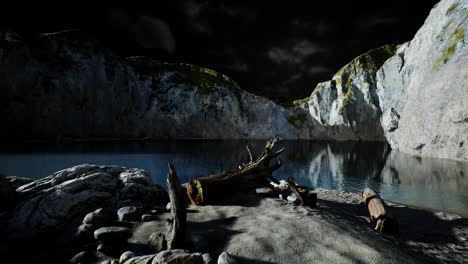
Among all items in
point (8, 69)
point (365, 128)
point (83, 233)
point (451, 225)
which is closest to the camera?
point (83, 233)

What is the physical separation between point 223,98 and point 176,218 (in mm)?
151369

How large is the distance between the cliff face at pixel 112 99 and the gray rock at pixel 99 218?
334ft

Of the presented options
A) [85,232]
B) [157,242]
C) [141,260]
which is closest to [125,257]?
[141,260]

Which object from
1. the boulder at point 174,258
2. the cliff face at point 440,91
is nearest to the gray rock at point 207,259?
the boulder at point 174,258

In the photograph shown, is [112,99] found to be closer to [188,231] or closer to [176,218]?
[188,231]

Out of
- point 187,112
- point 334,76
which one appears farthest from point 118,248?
point 334,76

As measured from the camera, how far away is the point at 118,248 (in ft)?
24.1

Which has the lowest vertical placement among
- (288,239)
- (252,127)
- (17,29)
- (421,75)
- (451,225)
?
(451,225)

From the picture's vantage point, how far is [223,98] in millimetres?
156750

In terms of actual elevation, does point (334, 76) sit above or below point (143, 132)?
above

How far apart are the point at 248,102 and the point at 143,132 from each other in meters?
73.3

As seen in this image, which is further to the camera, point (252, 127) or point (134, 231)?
point (252, 127)

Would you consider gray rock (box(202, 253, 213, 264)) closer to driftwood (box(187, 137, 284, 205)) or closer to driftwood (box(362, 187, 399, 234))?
driftwood (box(187, 137, 284, 205))

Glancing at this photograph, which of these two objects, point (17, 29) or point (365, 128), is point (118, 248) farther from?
point (365, 128)
